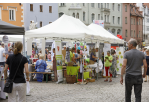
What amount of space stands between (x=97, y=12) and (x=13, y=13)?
75.7 ft

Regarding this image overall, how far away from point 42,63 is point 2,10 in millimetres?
28837

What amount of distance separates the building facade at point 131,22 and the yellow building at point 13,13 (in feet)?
107

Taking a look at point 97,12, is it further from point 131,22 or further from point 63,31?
point 63,31

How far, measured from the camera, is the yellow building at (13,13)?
1580 inches

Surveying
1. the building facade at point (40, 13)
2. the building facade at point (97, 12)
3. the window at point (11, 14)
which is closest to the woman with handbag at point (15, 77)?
the window at point (11, 14)

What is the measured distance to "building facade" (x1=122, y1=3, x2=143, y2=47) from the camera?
6769cm

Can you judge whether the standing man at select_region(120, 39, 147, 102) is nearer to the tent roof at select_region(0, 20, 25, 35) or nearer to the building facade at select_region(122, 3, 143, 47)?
the tent roof at select_region(0, 20, 25, 35)

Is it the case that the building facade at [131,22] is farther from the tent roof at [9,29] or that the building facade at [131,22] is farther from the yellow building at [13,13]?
the tent roof at [9,29]

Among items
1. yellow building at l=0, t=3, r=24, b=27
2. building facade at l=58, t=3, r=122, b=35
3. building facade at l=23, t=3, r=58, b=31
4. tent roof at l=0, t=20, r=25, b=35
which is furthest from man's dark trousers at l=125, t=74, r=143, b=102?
building facade at l=58, t=3, r=122, b=35

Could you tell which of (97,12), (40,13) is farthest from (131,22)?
(40,13)

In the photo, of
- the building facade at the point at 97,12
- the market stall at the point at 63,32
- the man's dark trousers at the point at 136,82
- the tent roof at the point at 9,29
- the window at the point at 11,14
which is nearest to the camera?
the man's dark trousers at the point at 136,82

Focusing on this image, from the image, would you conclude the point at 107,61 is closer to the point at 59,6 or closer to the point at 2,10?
the point at 2,10

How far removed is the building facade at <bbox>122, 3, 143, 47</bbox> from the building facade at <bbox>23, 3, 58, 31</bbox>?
23.1m

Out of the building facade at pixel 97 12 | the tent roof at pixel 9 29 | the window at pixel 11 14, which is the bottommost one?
the tent roof at pixel 9 29
